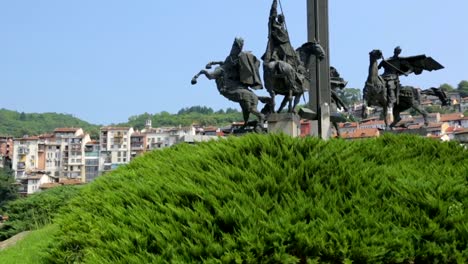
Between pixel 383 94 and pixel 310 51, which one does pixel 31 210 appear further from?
pixel 383 94

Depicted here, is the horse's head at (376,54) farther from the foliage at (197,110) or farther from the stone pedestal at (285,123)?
the foliage at (197,110)

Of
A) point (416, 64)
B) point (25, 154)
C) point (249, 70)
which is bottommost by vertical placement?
point (25, 154)

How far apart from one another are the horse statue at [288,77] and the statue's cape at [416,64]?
5404 mm

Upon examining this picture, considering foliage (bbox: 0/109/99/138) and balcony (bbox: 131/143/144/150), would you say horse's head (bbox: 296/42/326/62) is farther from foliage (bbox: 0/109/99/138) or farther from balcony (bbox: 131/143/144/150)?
foliage (bbox: 0/109/99/138)

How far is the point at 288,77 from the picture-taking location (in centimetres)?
1370

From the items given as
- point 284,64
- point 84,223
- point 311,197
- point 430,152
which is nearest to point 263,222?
point 311,197

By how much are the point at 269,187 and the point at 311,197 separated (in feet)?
1.20

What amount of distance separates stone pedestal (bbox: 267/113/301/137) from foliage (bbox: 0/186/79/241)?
357 inches

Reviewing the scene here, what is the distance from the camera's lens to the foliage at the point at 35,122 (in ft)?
529

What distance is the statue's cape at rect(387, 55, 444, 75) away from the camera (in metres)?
18.2

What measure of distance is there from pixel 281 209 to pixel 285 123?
900cm

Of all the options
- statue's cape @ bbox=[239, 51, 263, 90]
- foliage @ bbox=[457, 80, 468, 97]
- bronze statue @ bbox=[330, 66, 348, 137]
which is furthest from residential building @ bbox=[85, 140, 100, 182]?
statue's cape @ bbox=[239, 51, 263, 90]

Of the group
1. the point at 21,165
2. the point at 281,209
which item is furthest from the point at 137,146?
the point at 281,209

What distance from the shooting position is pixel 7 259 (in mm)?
8227
